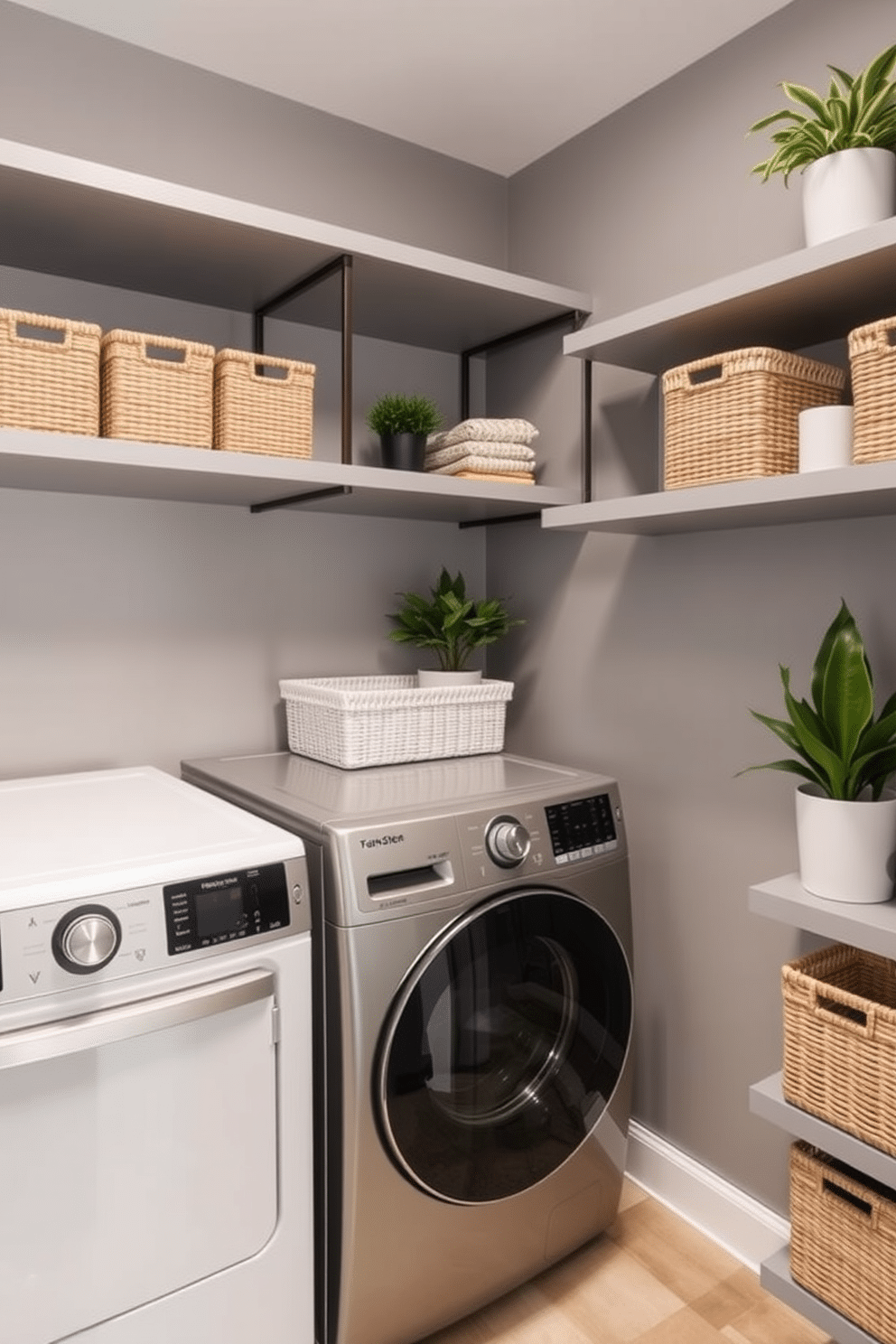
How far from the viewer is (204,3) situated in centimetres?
174

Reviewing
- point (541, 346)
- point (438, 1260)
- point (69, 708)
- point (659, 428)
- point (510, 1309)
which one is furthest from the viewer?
point (541, 346)

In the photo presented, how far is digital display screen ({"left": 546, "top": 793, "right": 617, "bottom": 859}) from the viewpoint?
169 cm

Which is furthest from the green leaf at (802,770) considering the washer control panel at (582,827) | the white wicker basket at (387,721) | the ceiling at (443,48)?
the ceiling at (443,48)

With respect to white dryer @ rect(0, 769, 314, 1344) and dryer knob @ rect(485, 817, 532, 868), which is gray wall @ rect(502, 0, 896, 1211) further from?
white dryer @ rect(0, 769, 314, 1344)

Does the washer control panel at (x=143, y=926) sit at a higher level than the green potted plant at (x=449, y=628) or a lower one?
lower

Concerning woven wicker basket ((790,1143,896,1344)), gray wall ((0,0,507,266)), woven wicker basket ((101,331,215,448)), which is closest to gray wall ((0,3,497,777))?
gray wall ((0,0,507,266))

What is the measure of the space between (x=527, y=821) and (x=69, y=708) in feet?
3.16

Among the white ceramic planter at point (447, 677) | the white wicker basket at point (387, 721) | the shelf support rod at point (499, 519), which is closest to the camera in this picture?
the white wicker basket at point (387, 721)

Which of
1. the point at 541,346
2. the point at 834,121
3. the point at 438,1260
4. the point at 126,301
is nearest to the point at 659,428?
the point at 541,346

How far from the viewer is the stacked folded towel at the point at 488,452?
201cm

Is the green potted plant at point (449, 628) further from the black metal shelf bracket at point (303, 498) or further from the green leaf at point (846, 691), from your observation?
the green leaf at point (846, 691)

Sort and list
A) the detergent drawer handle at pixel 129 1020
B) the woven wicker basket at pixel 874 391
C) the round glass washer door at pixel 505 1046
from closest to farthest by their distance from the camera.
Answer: the detergent drawer handle at pixel 129 1020, the woven wicker basket at pixel 874 391, the round glass washer door at pixel 505 1046

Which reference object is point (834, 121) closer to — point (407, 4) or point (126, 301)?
point (407, 4)

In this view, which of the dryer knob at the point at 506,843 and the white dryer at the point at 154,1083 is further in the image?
the dryer knob at the point at 506,843
